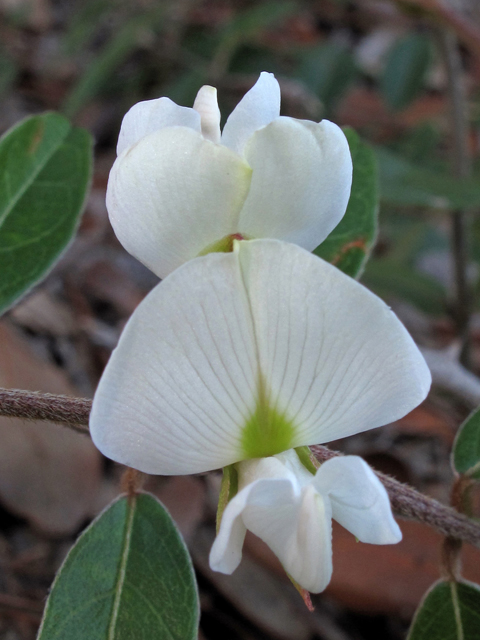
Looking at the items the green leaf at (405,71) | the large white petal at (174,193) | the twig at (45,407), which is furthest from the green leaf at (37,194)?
the green leaf at (405,71)

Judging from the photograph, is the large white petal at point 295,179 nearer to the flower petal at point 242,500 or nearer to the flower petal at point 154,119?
the flower petal at point 154,119

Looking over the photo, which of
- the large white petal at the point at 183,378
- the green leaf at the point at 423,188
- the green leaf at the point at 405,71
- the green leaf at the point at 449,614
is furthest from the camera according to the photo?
the green leaf at the point at 405,71

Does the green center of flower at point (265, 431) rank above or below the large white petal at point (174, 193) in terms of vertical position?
below

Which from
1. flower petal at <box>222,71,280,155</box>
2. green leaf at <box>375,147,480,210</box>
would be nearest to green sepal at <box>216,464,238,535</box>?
flower petal at <box>222,71,280,155</box>

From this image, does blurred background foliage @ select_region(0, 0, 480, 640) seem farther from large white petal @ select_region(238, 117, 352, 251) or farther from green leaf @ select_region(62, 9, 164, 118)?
large white petal @ select_region(238, 117, 352, 251)

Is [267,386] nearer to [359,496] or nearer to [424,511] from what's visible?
[359,496]

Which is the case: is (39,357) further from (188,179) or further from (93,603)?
(188,179)

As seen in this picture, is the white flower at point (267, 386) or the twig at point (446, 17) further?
the twig at point (446, 17)
